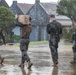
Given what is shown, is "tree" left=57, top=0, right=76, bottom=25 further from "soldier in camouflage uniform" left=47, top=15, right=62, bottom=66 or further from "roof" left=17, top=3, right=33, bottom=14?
"soldier in camouflage uniform" left=47, top=15, right=62, bottom=66

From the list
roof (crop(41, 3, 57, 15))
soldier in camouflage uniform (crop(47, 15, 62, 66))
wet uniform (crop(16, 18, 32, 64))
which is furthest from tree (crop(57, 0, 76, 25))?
wet uniform (crop(16, 18, 32, 64))

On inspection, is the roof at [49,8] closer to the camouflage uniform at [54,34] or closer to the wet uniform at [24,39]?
the camouflage uniform at [54,34]

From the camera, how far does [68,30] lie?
38.9 meters

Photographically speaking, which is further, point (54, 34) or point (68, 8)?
point (68, 8)

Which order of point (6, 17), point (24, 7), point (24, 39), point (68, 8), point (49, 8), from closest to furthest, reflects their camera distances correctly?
1. point (24, 39)
2. point (68, 8)
3. point (6, 17)
4. point (49, 8)
5. point (24, 7)

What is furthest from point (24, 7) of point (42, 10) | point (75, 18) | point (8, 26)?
point (75, 18)

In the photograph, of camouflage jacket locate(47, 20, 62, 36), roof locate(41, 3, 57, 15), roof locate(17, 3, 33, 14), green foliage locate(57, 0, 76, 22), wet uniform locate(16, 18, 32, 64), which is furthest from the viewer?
roof locate(17, 3, 33, 14)

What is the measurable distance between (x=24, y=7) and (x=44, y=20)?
6.51 meters

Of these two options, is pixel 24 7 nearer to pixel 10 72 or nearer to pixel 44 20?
pixel 44 20

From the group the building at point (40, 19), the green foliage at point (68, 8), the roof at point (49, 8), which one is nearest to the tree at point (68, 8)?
the green foliage at point (68, 8)

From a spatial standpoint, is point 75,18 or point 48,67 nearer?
point 48,67

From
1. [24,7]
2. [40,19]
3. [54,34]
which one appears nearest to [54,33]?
[54,34]

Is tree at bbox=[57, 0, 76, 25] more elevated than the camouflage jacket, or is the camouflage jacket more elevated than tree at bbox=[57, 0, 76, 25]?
the camouflage jacket

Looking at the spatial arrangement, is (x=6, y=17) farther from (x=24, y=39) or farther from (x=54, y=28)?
(x=24, y=39)
